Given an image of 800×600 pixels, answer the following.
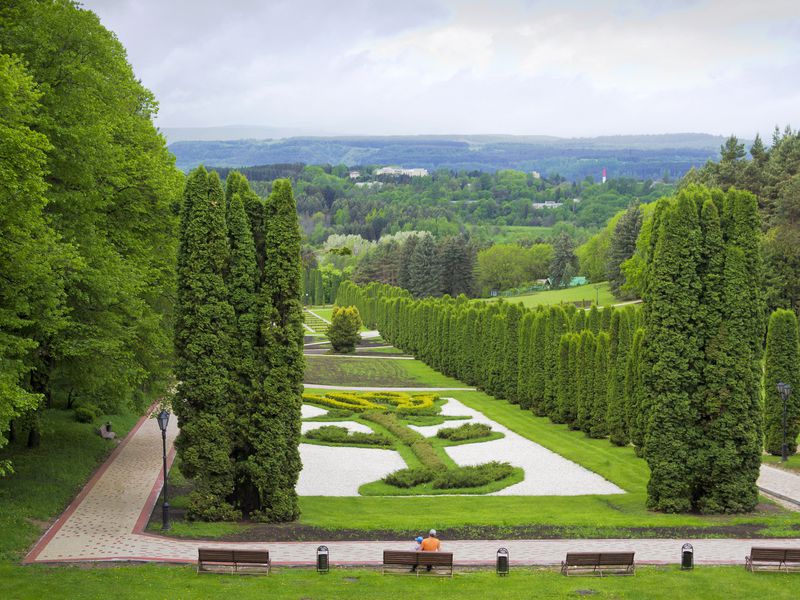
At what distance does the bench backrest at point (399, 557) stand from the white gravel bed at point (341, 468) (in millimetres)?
10857

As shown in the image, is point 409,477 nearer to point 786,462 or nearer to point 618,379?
point 618,379

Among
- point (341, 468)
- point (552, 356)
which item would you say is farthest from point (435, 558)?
point (552, 356)

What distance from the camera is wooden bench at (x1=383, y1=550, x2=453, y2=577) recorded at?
746 inches

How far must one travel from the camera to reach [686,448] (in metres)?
25.0

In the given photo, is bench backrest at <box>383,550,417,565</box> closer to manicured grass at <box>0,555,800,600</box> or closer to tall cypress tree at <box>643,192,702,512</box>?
manicured grass at <box>0,555,800,600</box>

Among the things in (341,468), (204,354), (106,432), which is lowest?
(341,468)

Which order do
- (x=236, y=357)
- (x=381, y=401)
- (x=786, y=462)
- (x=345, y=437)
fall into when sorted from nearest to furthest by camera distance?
(x=236, y=357) < (x=786, y=462) < (x=345, y=437) < (x=381, y=401)

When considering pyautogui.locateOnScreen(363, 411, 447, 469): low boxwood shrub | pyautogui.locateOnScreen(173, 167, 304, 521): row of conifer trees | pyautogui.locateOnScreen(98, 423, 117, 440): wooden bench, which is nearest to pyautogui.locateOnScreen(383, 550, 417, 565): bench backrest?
pyautogui.locateOnScreen(173, 167, 304, 521): row of conifer trees

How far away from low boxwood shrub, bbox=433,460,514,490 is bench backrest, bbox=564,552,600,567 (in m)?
12.3

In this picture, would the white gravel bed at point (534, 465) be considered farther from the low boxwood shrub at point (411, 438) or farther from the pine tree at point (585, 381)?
the pine tree at point (585, 381)

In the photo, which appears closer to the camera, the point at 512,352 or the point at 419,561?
the point at 419,561

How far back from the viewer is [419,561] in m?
19.0

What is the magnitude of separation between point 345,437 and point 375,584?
2117 centimetres

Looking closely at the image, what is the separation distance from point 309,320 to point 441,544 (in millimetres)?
91758
